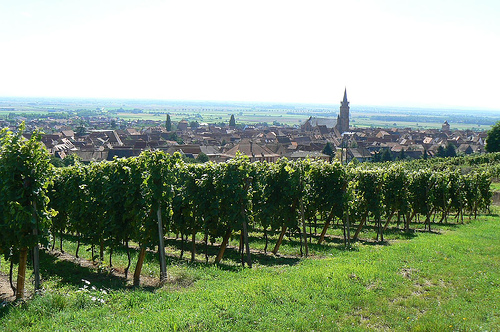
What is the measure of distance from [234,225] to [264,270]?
205 centimetres

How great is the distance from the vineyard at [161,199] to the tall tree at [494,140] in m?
69.9

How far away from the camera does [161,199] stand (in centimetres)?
1211

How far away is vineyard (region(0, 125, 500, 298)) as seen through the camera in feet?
32.4

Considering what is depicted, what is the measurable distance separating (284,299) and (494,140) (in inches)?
3428

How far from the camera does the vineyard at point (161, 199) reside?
32.4 ft

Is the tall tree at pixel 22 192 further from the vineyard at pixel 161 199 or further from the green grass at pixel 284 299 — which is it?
the green grass at pixel 284 299

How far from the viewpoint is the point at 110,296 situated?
10008mm

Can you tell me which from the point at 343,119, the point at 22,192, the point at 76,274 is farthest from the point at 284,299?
the point at 343,119

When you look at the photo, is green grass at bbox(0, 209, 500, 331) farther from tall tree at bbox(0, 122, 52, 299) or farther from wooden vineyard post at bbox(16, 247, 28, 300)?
tall tree at bbox(0, 122, 52, 299)

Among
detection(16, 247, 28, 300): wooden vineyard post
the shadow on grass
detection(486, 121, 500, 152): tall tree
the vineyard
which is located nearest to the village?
detection(486, 121, 500, 152): tall tree

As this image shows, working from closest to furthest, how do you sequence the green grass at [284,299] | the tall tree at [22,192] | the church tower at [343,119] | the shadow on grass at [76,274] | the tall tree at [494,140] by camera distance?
the green grass at [284,299] < the tall tree at [22,192] < the shadow on grass at [76,274] < the tall tree at [494,140] < the church tower at [343,119]

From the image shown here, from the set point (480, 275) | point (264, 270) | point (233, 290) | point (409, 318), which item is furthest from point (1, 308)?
point (480, 275)

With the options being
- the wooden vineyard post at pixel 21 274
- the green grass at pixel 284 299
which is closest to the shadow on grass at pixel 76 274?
the green grass at pixel 284 299

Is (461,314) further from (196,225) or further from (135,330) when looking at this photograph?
(196,225)
